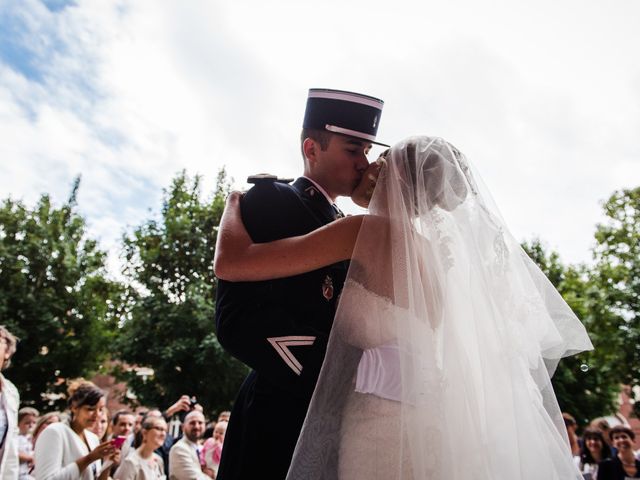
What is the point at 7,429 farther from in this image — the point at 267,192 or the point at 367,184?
the point at 367,184

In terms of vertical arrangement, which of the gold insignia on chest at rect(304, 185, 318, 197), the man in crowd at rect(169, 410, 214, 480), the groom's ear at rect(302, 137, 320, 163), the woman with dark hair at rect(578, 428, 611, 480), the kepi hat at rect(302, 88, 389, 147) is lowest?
the man in crowd at rect(169, 410, 214, 480)

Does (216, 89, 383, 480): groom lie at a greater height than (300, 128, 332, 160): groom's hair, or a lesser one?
lesser

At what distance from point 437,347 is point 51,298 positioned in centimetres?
2146

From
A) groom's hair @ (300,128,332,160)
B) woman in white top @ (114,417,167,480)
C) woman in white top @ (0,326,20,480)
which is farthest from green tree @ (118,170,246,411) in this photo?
groom's hair @ (300,128,332,160)

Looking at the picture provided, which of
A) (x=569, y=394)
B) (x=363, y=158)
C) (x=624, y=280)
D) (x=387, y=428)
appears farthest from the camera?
(x=569, y=394)

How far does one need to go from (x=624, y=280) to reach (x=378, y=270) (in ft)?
59.8

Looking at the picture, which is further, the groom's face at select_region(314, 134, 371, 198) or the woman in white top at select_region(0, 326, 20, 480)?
the woman in white top at select_region(0, 326, 20, 480)

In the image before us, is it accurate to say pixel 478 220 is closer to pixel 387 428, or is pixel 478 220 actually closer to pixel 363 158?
pixel 363 158

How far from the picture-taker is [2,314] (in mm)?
19375

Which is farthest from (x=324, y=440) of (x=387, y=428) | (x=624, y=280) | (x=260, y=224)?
(x=624, y=280)

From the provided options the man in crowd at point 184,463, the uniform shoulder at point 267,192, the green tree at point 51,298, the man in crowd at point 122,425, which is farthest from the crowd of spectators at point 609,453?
the green tree at point 51,298

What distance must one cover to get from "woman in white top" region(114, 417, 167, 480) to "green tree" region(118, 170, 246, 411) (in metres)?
12.2

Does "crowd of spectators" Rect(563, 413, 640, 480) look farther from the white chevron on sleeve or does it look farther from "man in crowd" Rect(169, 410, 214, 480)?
the white chevron on sleeve

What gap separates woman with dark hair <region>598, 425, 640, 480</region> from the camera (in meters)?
5.82
